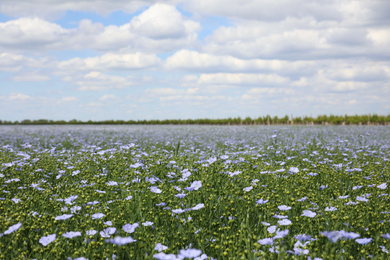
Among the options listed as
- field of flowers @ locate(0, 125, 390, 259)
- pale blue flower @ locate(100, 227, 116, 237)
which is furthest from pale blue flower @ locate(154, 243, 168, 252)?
pale blue flower @ locate(100, 227, 116, 237)

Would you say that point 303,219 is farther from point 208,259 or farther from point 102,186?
point 102,186

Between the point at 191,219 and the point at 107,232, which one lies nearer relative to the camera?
the point at 107,232

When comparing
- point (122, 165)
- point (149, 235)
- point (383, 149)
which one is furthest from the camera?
point (383, 149)

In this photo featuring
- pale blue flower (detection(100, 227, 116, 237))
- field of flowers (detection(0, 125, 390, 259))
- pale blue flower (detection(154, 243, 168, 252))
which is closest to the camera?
pale blue flower (detection(154, 243, 168, 252))

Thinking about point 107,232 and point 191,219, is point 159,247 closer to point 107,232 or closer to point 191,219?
point 107,232

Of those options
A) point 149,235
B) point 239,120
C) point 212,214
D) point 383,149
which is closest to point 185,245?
point 149,235

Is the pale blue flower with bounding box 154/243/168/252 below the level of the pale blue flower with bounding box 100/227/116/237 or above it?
below

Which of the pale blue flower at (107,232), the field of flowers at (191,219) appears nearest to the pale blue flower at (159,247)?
the field of flowers at (191,219)

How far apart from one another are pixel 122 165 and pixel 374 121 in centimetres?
4840

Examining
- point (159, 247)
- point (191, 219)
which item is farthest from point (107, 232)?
point (191, 219)

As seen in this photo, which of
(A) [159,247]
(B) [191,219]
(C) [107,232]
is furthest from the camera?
(B) [191,219]

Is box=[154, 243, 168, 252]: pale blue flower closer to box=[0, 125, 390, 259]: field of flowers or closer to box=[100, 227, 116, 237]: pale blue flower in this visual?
box=[0, 125, 390, 259]: field of flowers

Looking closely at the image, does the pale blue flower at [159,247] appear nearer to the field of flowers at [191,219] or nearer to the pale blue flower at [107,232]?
the field of flowers at [191,219]

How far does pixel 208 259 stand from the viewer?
2617 mm
